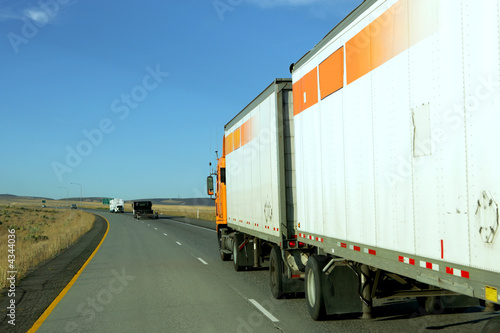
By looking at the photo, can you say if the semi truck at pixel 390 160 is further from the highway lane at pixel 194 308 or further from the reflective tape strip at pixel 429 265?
the highway lane at pixel 194 308

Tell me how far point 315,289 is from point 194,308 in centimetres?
248

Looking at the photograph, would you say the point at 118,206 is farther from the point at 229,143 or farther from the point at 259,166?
the point at 259,166

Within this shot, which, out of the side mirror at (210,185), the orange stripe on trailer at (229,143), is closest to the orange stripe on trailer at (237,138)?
the orange stripe on trailer at (229,143)

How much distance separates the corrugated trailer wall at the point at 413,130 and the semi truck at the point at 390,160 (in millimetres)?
13

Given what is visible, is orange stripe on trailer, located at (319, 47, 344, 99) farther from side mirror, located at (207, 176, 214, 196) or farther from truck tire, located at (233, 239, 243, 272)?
side mirror, located at (207, 176, 214, 196)

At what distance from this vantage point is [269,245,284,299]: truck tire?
9.49 meters

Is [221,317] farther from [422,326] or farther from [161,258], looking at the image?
[161,258]

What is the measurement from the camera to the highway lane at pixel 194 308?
24.4 ft

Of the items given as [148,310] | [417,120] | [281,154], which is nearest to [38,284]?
[148,310]

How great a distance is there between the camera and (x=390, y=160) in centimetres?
548

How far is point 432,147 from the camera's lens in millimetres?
4598

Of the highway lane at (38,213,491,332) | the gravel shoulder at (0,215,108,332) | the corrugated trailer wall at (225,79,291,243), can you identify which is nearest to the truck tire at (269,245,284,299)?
the highway lane at (38,213,491,332)

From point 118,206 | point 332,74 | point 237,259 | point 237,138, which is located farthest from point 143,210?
point 332,74

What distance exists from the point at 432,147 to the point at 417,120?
41 cm
